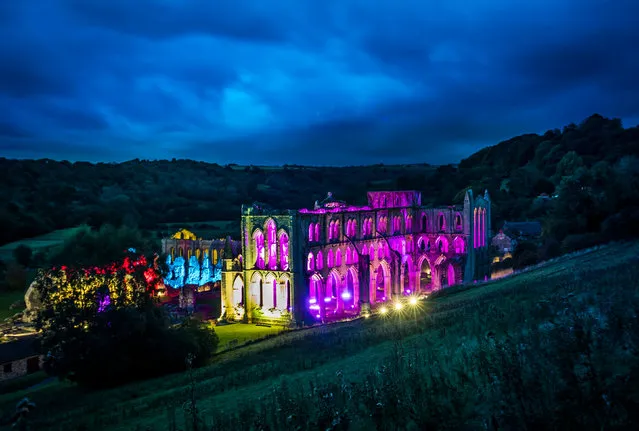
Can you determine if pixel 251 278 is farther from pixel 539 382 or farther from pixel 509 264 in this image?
pixel 539 382

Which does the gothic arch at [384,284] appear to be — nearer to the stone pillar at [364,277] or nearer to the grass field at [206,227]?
the stone pillar at [364,277]

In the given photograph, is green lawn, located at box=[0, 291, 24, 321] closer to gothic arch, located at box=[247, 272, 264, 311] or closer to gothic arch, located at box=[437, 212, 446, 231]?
gothic arch, located at box=[247, 272, 264, 311]

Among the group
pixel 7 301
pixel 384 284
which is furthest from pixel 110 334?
pixel 7 301

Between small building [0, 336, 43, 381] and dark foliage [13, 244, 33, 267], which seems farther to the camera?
dark foliage [13, 244, 33, 267]

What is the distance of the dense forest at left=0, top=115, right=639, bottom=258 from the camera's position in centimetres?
4972

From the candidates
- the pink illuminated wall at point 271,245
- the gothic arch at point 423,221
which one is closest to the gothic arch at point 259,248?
the pink illuminated wall at point 271,245

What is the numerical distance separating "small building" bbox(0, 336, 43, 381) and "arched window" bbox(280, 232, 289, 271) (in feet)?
57.8

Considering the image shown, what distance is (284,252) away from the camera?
1722 inches

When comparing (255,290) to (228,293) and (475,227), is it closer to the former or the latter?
(228,293)

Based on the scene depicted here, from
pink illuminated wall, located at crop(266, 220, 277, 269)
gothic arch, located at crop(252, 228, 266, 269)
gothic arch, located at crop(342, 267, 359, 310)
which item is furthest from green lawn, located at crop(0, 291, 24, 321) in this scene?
gothic arch, located at crop(342, 267, 359, 310)

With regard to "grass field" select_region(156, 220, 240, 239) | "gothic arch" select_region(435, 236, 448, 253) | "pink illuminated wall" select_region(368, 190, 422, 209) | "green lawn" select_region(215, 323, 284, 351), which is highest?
"pink illuminated wall" select_region(368, 190, 422, 209)

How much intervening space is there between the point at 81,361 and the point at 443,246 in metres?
39.0

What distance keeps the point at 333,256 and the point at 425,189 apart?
257ft

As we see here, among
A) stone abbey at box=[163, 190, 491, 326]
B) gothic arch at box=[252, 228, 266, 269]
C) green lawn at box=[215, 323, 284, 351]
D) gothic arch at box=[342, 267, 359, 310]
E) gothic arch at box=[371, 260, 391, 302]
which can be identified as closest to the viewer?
green lawn at box=[215, 323, 284, 351]
